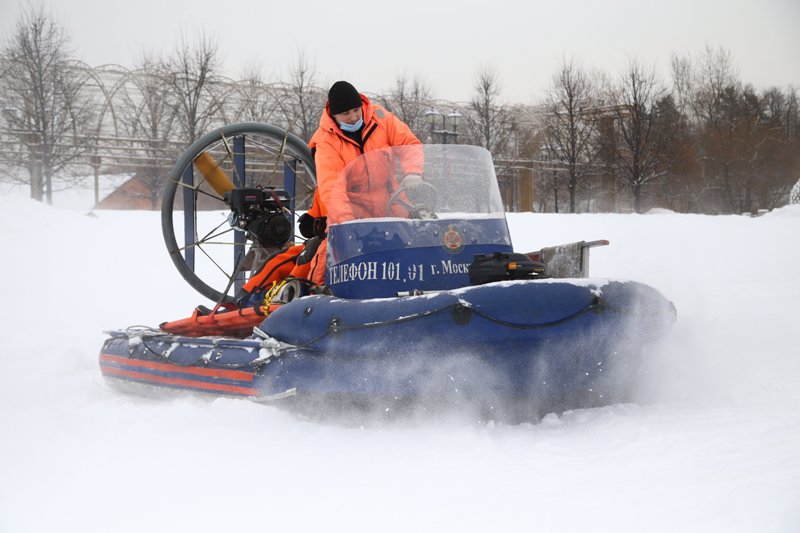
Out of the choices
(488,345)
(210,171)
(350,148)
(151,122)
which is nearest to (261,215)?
(210,171)

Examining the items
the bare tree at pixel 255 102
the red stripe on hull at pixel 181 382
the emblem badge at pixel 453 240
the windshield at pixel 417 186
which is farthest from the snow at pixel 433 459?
the bare tree at pixel 255 102

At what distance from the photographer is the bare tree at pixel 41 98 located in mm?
16672

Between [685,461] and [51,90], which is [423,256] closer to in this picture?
[685,461]

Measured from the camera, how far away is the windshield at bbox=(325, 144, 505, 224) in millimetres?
4449

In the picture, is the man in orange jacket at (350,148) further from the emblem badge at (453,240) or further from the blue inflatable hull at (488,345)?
the blue inflatable hull at (488,345)

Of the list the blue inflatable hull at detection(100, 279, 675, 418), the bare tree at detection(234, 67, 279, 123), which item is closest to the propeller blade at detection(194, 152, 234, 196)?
the blue inflatable hull at detection(100, 279, 675, 418)

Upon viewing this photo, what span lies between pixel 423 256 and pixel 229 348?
123 centimetres

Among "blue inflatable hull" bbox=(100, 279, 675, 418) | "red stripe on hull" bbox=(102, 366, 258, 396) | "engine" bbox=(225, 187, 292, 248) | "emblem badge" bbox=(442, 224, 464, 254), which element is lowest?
"red stripe on hull" bbox=(102, 366, 258, 396)

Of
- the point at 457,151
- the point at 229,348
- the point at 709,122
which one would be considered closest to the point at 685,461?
the point at 457,151

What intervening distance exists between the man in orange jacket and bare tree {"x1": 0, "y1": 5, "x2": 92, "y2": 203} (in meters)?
13.4

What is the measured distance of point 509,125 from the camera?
24.3 m

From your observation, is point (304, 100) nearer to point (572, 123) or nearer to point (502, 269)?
point (572, 123)

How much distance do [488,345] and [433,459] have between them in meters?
0.58

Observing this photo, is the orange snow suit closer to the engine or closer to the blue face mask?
the blue face mask
